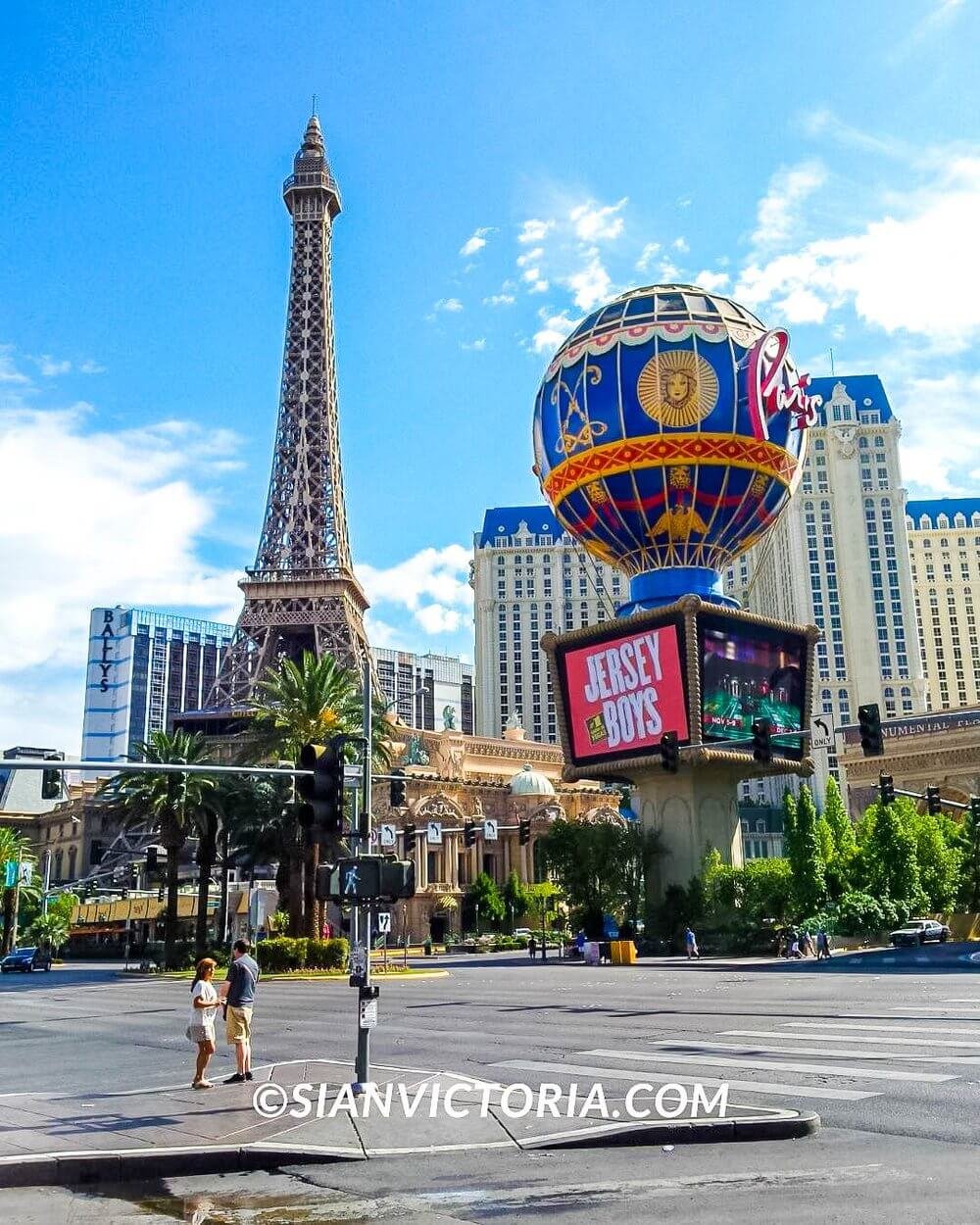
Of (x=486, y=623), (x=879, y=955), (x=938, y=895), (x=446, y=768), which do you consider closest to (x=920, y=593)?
(x=486, y=623)

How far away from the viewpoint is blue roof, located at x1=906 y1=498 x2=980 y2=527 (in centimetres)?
16673

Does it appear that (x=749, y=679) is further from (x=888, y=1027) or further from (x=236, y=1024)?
(x=236, y=1024)

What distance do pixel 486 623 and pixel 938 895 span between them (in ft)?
394

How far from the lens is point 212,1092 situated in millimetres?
13578

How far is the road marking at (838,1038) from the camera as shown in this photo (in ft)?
52.3

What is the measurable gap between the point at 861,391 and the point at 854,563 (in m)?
24.7

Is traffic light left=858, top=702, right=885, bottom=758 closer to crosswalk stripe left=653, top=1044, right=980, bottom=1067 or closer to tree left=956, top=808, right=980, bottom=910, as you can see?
crosswalk stripe left=653, top=1044, right=980, bottom=1067

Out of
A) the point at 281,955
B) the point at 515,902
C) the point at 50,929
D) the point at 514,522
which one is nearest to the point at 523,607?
the point at 514,522

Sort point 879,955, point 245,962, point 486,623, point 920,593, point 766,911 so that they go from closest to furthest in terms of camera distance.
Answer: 1. point 245,962
2. point 879,955
3. point 766,911
4. point 920,593
5. point 486,623

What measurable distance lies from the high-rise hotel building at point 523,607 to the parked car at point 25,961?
10015 cm

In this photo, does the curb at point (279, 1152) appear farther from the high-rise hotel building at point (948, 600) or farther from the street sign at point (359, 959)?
the high-rise hotel building at point (948, 600)

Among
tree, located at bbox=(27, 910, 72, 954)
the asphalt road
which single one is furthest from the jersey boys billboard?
tree, located at bbox=(27, 910, 72, 954)

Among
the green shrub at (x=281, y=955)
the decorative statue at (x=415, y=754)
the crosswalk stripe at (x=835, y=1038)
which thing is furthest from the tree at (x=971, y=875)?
the decorative statue at (x=415, y=754)

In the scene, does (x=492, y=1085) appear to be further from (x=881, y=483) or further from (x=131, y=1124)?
(x=881, y=483)
